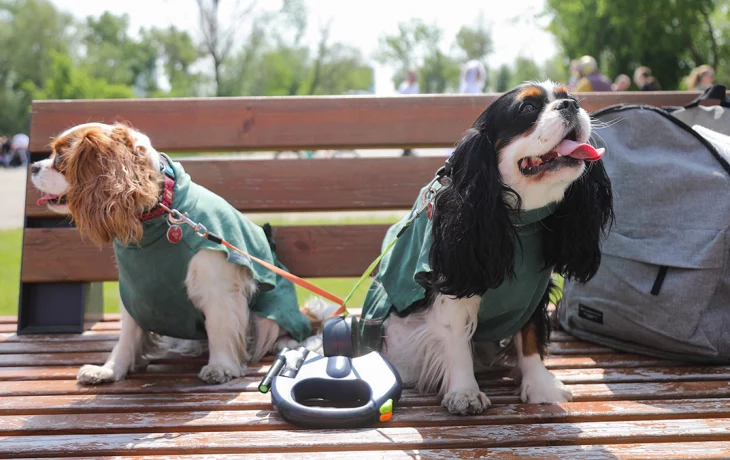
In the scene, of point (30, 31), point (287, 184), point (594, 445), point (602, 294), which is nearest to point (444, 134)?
point (287, 184)

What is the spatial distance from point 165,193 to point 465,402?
130 cm

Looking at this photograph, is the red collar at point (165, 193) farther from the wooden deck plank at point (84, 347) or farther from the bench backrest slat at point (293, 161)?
the wooden deck plank at point (84, 347)

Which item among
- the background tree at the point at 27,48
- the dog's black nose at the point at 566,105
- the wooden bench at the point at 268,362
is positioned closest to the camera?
the wooden bench at the point at 268,362

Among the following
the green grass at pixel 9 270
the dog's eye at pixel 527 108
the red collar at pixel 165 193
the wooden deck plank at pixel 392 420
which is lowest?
the green grass at pixel 9 270

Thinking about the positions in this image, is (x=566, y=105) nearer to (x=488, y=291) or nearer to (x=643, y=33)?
(x=488, y=291)

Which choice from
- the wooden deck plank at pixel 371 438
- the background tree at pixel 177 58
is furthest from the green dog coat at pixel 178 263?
the background tree at pixel 177 58

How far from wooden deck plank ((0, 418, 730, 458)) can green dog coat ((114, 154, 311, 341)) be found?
672 millimetres

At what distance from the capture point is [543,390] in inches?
86.9

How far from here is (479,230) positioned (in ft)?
6.71

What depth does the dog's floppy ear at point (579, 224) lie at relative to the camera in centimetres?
218

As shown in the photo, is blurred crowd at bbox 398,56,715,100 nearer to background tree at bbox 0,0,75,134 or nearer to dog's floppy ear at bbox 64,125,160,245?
dog's floppy ear at bbox 64,125,160,245

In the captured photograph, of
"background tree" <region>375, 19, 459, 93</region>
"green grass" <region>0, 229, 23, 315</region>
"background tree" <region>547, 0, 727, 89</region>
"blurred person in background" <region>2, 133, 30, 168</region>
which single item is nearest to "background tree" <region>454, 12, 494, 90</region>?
"background tree" <region>375, 19, 459, 93</region>

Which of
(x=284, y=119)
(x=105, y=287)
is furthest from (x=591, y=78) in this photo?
(x=284, y=119)

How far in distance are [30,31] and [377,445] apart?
5813 centimetres
